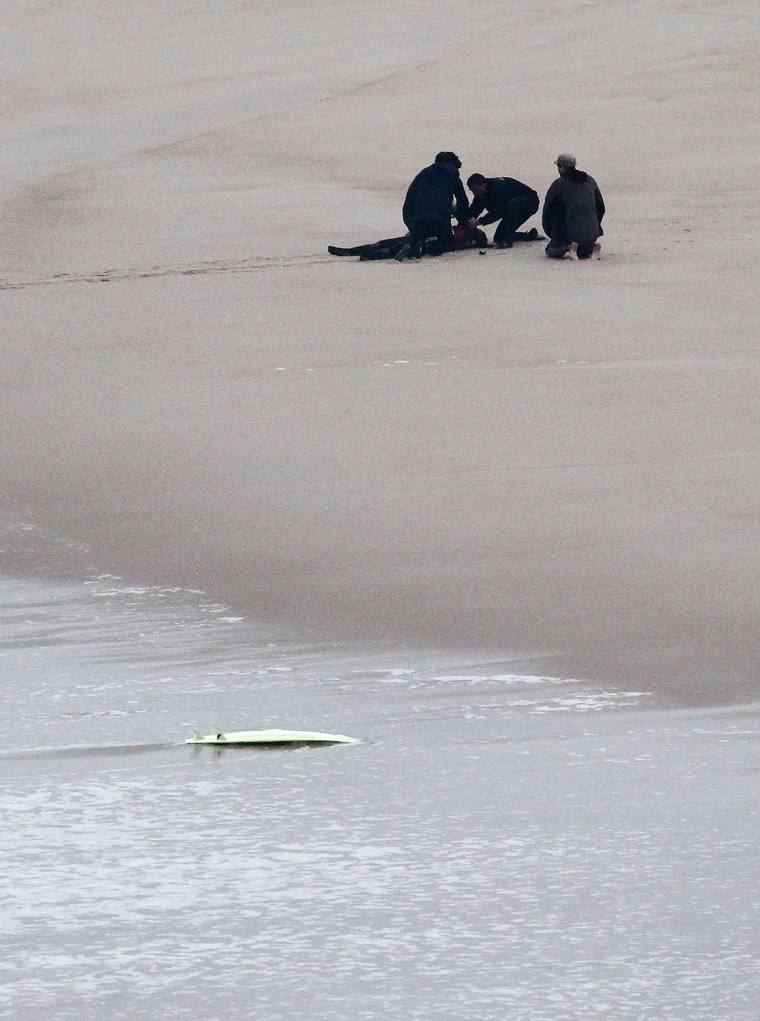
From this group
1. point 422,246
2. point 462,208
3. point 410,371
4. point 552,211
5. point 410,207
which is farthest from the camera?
point 462,208

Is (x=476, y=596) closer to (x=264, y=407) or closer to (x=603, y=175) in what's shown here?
(x=264, y=407)

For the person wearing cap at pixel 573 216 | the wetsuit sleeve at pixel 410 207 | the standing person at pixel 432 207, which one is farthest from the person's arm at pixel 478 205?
the person wearing cap at pixel 573 216

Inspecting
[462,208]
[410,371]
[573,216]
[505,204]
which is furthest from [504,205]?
[410,371]

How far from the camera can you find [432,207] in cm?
1509

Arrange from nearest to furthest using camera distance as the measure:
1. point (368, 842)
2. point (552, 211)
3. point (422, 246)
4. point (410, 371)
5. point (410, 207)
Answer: point (368, 842)
point (410, 371)
point (552, 211)
point (422, 246)
point (410, 207)

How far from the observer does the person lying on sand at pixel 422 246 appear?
48.7 feet

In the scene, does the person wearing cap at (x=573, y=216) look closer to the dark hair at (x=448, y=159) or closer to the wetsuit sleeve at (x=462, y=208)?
the wetsuit sleeve at (x=462, y=208)

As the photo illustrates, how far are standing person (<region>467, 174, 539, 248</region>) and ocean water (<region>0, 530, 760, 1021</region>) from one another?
1053 cm

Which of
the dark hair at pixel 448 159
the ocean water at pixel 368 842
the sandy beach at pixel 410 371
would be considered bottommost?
the ocean water at pixel 368 842

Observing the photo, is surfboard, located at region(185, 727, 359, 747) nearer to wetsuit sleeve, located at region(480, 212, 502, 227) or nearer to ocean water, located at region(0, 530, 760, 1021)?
ocean water, located at region(0, 530, 760, 1021)

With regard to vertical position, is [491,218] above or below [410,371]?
above

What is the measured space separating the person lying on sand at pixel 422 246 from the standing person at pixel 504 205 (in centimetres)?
26

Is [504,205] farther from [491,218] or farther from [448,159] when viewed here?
[448,159]

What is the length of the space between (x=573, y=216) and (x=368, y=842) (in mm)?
11132
